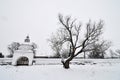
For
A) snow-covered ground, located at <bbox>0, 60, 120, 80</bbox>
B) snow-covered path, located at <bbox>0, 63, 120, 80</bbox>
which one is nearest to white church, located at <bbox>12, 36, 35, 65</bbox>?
snow-covered ground, located at <bbox>0, 60, 120, 80</bbox>

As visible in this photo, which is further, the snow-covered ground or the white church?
the white church

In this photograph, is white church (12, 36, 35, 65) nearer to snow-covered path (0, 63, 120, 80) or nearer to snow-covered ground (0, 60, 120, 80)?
snow-covered ground (0, 60, 120, 80)

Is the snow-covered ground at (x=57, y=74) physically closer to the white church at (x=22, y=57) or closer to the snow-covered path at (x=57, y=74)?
the snow-covered path at (x=57, y=74)

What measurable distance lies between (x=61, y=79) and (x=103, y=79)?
3.99m

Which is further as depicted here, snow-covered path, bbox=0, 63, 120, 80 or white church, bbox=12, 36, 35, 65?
white church, bbox=12, 36, 35, 65

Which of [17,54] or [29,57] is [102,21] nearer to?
[29,57]

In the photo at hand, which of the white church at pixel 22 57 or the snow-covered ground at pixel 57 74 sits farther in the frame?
the white church at pixel 22 57

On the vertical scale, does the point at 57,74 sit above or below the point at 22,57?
above

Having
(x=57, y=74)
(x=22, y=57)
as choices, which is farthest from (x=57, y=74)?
(x=22, y=57)

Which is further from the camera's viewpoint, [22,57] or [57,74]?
[22,57]

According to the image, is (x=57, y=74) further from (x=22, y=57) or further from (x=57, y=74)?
(x=22, y=57)

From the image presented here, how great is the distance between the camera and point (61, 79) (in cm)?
966

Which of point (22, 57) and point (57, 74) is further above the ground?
point (57, 74)

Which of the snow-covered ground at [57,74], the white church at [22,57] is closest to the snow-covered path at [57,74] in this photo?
the snow-covered ground at [57,74]
